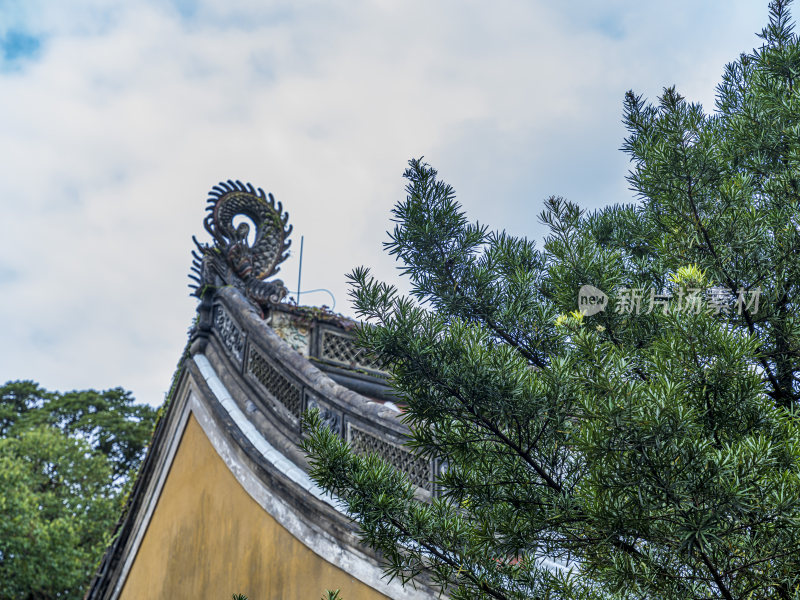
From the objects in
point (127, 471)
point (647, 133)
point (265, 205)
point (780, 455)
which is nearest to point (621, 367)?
point (780, 455)

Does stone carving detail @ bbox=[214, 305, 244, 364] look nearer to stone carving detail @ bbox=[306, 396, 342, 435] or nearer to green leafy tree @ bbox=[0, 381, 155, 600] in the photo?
stone carving detail @ bbox=[306, 396, 342, 435]

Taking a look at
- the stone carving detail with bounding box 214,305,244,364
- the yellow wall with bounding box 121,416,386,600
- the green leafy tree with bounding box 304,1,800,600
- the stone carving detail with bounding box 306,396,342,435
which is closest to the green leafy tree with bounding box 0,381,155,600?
the yellow wall with bounding box 121,416,386,600

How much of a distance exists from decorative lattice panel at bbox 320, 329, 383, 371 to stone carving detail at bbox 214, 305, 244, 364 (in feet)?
3.01

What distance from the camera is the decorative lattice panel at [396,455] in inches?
169

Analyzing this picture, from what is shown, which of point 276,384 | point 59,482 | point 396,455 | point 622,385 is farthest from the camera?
point 59,482

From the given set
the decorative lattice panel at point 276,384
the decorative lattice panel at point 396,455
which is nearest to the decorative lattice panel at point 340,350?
the decorative lattice panel at point 276,384

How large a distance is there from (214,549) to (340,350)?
2.27 meters

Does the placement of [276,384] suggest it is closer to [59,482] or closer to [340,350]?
[340,350]

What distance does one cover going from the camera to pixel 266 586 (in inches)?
202

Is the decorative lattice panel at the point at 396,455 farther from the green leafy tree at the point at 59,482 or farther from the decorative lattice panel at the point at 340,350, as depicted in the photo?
the green leafy tree at the point at 59,482

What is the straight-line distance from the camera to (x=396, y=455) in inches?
179

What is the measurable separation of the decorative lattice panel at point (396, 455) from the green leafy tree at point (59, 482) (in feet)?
16.2

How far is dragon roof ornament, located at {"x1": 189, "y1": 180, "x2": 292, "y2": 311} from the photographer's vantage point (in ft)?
25.6

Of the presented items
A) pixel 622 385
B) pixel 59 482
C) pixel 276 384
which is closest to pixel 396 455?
pixel 276 384
